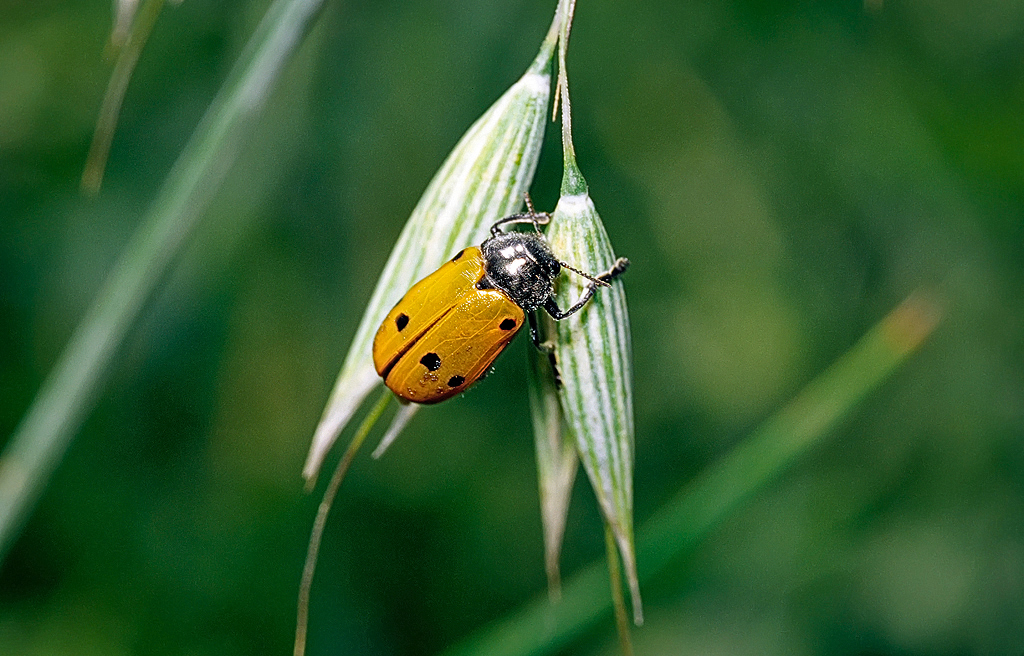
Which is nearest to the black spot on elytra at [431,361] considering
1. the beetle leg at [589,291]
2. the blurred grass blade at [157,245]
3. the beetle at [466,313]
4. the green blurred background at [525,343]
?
the beetle at [466,313]

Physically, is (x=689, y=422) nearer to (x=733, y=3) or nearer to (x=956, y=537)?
(x=956, y=537)

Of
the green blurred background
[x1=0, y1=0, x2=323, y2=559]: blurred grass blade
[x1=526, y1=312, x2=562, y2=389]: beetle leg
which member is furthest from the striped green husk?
the green blurred background

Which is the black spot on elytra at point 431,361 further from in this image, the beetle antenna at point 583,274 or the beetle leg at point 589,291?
the beetle antenna at point 583,274

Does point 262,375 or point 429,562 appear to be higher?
point 262,375

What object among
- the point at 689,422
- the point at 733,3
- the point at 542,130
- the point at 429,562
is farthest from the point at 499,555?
the point at 733,3

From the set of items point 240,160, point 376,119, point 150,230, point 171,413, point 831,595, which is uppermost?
point 376,119

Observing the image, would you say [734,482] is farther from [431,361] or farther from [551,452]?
[431,361]
